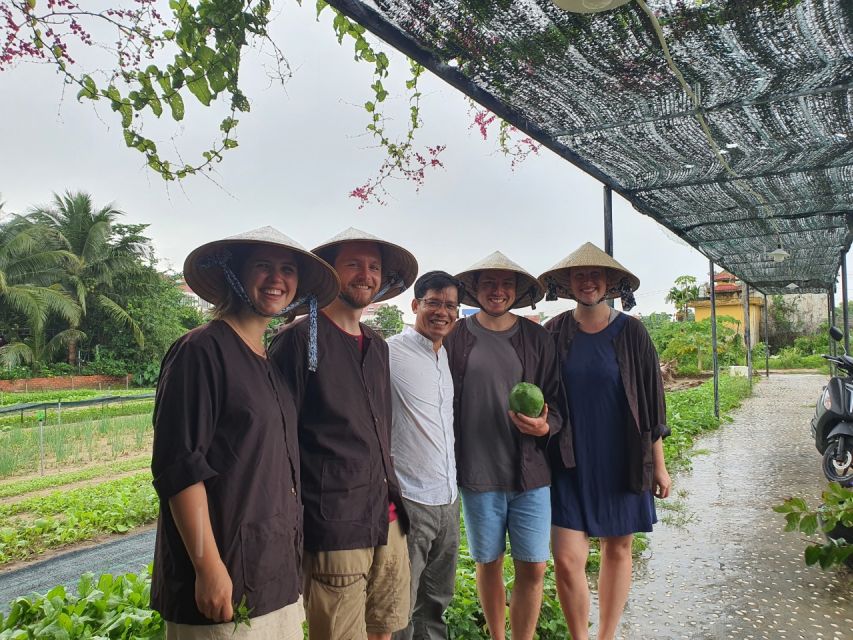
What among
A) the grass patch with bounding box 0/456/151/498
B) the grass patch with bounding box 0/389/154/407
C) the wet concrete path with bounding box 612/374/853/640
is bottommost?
the grass patch with bounding box 0/456/151/498

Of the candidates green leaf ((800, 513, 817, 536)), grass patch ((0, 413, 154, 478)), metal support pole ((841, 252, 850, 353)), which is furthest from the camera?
grass patch ((0, 413, 154, 478))

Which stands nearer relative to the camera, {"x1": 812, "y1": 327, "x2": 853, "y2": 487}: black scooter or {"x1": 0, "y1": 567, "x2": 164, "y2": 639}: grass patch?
{"x1": 0, "y1": 567, "x2": 164, "y2": 639}: grass patch

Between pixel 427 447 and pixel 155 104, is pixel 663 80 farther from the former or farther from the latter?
pixel 155 104

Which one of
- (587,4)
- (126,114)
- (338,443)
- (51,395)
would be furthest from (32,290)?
(587,4)

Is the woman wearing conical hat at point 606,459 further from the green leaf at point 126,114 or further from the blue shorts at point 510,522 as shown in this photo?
the green leaf at point 126,114

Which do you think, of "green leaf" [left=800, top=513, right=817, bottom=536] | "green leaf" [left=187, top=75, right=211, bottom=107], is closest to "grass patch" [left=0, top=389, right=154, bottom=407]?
"green leaf" [left=187, top=75, right=211, bottom=107]

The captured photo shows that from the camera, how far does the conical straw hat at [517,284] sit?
10.1ft

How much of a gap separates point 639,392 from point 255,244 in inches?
77.3

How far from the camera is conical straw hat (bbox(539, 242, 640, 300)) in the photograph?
3166mm

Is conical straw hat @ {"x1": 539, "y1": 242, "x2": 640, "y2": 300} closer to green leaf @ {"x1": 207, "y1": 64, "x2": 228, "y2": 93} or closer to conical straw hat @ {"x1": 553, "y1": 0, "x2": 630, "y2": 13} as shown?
conical straw hat @ {"x1": 553, "y1": 0, "x2": 630, "y2": 13}

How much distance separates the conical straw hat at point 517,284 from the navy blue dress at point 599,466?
482 millimetres

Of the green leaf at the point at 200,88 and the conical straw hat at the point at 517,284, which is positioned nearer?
the green leaf at the point at 200,88

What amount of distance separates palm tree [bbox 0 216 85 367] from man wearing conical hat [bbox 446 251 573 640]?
28.2 meters

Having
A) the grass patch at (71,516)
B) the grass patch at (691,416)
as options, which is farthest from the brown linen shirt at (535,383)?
the grass patch at (71,516)
